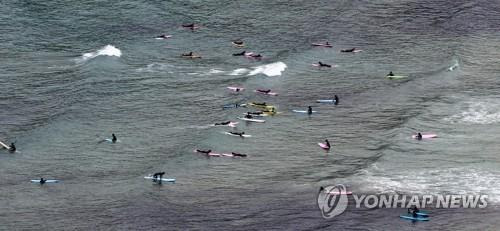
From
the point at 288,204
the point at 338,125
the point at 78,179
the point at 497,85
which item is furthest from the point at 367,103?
the point at 78,179

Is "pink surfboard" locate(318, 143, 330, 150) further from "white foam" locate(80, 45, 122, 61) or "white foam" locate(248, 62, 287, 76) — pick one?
"white foam" locate(80, 45, 122, 61)

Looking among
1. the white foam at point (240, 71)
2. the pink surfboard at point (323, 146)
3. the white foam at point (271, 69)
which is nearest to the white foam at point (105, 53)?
the white foam at point (240, 71)

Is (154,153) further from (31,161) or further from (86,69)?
(86,69)

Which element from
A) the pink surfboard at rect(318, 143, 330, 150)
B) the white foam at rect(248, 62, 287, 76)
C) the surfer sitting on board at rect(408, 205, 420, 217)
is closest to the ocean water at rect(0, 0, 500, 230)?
the white foam at rect(248, 62, 287, 76)

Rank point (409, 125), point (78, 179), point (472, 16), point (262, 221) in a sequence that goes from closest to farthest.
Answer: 1. point (262, 221)
2. point (78, 179)
3. point (409, 125)
4. point (472, 16)

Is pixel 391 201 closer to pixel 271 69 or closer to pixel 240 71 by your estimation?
pixel 271 69

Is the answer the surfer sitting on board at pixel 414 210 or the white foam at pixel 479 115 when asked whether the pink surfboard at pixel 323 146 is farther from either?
the surfer sitting on board at pixel 414 210

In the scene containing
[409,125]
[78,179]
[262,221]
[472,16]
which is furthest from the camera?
[472,16]
